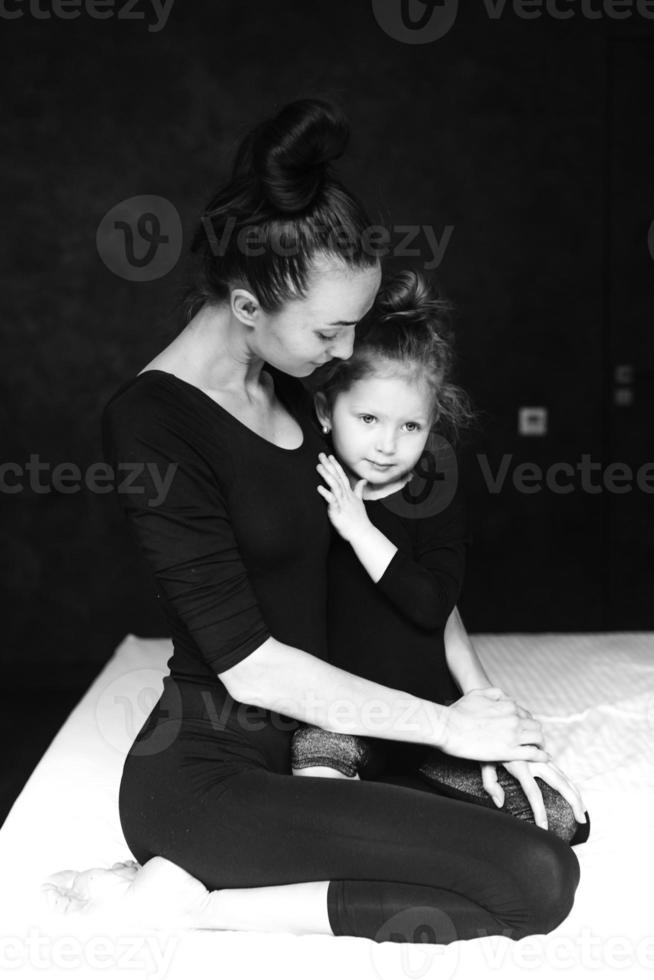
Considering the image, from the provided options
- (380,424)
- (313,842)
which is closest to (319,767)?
(313,842)

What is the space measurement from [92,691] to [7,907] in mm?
839

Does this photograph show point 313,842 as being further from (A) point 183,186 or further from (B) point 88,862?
(A) point 183,186

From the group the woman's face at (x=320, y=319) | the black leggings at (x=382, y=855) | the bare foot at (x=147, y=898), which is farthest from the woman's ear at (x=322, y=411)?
the bare foot at (x=147, y=898)

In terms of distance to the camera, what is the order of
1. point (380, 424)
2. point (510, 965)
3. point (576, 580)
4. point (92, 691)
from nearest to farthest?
point (510, 965), point (380, 424), point (92, 691), point (576, 580)

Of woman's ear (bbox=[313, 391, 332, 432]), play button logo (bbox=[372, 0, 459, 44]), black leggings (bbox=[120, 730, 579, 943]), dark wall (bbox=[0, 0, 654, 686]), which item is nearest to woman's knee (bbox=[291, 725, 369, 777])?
black leggings (bbox=[120, 730, 579, 943])

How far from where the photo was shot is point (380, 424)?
1622 millimetres

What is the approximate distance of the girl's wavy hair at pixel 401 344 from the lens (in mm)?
1617

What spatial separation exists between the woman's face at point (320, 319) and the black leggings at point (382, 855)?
52 cm

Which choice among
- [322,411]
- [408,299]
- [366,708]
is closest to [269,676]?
[366,708]

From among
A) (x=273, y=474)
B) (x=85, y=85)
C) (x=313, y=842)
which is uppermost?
(x=85, y=85)

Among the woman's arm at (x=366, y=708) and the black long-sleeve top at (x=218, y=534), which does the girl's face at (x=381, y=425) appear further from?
the woman's arm at (x=366, y=708)

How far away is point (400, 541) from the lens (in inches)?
64.7

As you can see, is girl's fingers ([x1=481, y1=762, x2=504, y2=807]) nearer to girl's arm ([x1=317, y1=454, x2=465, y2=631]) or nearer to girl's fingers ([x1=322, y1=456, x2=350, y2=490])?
girl's arm ([x1=317, y1=454, x2=465, y2=631])

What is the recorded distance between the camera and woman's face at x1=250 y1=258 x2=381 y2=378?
137 cm
